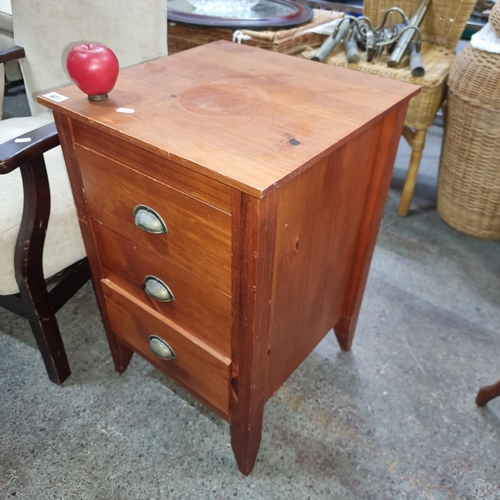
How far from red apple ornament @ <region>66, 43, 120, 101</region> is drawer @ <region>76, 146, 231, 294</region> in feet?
0.36

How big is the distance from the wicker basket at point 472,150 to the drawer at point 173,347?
1162 mm

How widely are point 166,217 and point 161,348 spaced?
31cm

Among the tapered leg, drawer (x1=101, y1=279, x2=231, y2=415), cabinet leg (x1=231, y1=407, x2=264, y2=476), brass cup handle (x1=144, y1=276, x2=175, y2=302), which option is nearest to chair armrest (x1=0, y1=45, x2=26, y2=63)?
drawer (x1=101, y1=279, x2=231, y2=415)

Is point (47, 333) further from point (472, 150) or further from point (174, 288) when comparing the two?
point (472, 150)

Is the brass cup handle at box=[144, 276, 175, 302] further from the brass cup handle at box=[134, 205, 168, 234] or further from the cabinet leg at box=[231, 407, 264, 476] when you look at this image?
the cabinet leg at box=[231, 407, 264, 476]

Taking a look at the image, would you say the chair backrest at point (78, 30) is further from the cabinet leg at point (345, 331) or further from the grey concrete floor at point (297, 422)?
the cabinet leg at point (345, 331)

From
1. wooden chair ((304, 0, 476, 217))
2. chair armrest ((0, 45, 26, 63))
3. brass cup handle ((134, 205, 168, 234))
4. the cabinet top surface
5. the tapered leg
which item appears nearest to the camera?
the cabinet top surface

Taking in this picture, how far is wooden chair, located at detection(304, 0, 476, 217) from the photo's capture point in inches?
60.7

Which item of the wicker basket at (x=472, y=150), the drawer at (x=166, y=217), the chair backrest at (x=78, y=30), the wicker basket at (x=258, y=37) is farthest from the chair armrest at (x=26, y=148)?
the wicker basket at (x=472, y=150)

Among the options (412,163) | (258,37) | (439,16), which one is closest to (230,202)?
(258,37)

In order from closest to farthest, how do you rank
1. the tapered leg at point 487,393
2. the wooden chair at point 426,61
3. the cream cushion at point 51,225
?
1. the cream cushion at point 51,225
2. the tapered leg at point 487,393
3. the wooden chair at point 426,61

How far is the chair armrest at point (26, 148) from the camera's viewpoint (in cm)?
80

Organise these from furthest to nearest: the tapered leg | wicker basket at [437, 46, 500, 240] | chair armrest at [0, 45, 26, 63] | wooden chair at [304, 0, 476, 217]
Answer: wooden chair at [304, 0, 476, 217]
wicker basket at [437, 46, 500, 240]
chair armrest at [0, 45, 26, 63]
the tapered leg

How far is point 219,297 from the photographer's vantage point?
751mm
